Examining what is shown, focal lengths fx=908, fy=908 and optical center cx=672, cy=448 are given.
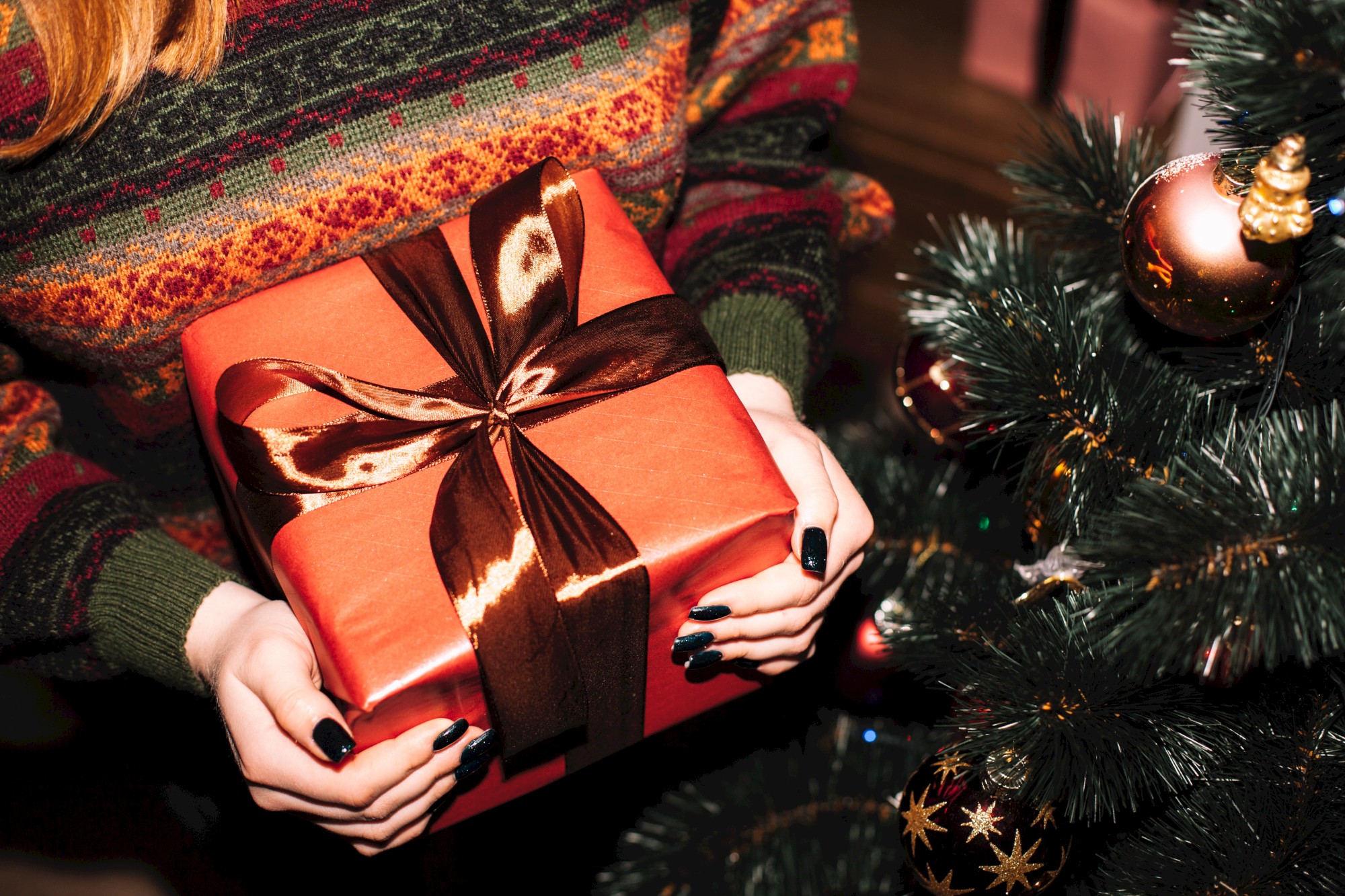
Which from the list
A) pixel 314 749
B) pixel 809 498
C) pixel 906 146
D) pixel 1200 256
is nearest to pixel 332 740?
pixel 314 749

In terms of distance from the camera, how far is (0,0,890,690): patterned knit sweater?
2.06ft

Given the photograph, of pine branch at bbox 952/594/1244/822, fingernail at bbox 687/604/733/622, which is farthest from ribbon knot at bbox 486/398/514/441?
pine branch at bbox 952/594/1244/822

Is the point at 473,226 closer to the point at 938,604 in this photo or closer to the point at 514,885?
the point at 938,604

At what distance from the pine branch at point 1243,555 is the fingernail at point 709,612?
238 millimetres

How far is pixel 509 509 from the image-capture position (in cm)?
57

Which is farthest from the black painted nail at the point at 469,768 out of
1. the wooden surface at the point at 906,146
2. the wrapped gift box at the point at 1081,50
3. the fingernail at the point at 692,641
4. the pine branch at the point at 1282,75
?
the wrapped gift box at the point at 1081,50

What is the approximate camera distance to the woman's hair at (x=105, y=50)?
59 cm

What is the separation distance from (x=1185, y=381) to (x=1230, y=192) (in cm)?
16

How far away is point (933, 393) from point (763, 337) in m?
0.19

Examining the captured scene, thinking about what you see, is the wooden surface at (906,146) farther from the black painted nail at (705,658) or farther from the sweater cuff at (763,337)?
the black painted nail at (705,658)

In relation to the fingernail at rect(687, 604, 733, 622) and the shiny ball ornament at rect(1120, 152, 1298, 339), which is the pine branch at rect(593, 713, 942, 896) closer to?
the fingernail at rect(687, 604, 733, 622)

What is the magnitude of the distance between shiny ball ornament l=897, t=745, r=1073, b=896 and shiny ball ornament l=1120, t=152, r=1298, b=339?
35 cm

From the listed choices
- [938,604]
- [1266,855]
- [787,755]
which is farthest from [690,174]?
[1266,855]

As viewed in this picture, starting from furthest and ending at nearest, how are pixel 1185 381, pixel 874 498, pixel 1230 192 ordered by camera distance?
1. pixel 874 498
2. pixel 1185 381
3. pixel 1230 192
